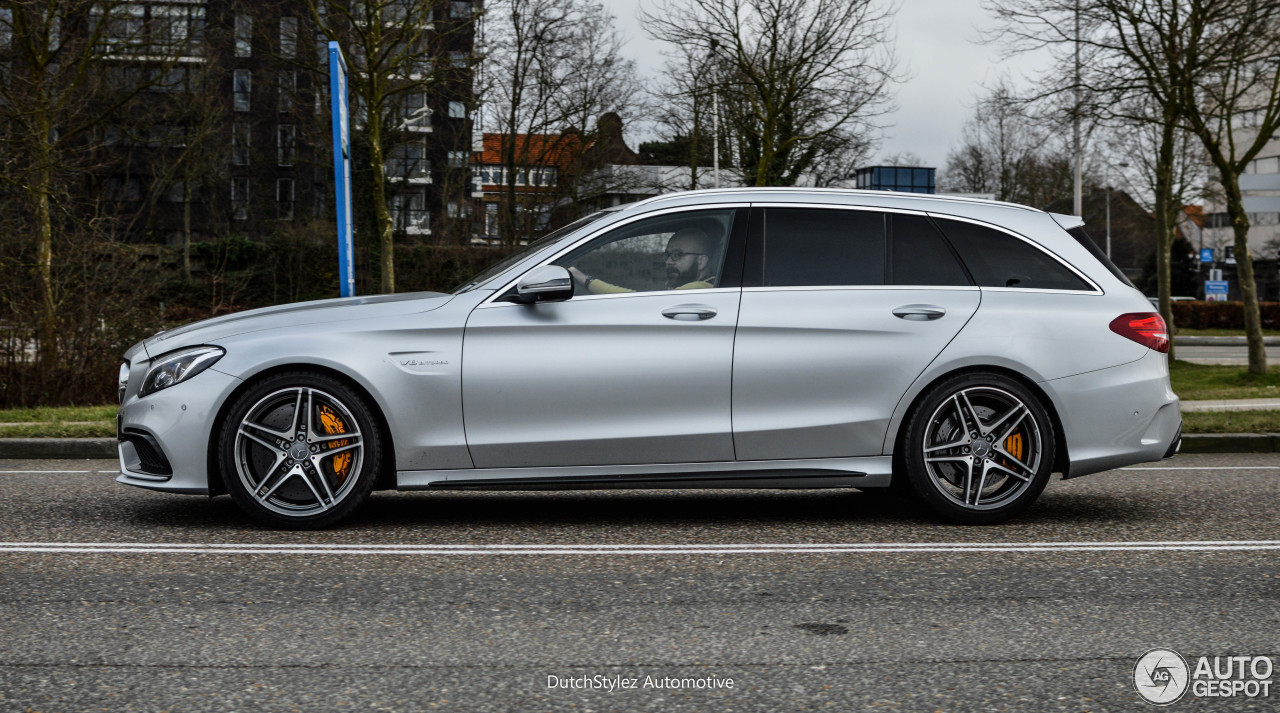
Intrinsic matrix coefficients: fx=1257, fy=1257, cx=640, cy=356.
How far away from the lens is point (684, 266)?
20.8ft

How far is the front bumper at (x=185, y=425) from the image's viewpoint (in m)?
5.96

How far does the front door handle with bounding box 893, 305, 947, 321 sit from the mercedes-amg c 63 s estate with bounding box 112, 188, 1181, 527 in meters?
0.01

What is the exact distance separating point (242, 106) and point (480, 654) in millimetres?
60300

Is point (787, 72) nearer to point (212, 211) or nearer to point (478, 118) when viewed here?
point (478, 118)

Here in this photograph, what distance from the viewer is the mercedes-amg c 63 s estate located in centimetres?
601

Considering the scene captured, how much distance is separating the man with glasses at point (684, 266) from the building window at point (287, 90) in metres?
34.0

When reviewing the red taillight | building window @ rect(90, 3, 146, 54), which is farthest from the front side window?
building window @ rect(90, 3, 146, 54)

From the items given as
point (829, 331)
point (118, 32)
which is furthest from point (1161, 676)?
point (118, 32)

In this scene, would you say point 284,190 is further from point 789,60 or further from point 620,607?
point 620,607

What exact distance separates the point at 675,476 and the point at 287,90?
3460 centimetres

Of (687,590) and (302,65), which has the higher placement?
(302,65)

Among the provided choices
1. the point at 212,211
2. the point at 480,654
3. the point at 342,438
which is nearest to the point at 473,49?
A: the point at 212,211

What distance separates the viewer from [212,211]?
48.5m

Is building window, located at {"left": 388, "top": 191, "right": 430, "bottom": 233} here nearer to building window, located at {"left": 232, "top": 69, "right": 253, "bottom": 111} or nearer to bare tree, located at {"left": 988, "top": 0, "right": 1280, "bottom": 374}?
building window, located at {"left": 232, "top": 69, "right": 253, "bottom": 111}
